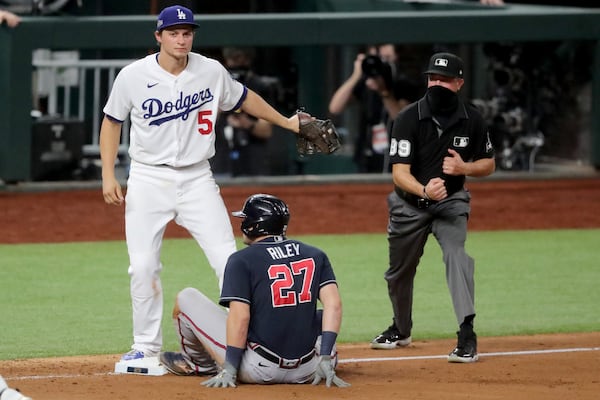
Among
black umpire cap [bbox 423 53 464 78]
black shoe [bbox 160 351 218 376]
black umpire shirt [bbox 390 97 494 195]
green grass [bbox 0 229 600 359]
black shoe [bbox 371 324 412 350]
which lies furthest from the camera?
green grass [bbox 0 229 600 359]

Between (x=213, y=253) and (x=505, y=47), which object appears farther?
(x=505, y=47)

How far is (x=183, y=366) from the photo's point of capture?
Answer: 264 inches

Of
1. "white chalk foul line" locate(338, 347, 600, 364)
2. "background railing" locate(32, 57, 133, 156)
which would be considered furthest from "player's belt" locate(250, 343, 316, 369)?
"background railing" locate(32, 57, 133, 156)

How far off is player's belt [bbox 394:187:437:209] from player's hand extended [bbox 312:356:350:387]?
1.55 metres

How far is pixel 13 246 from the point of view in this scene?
11875 mm

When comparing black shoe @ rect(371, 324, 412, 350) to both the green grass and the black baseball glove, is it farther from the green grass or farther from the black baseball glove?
the black baseball glove

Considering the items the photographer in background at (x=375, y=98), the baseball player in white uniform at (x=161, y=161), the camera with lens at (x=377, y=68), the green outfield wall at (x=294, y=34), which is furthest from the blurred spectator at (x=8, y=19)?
the baseball player in white uniform at (x=161, y=161)

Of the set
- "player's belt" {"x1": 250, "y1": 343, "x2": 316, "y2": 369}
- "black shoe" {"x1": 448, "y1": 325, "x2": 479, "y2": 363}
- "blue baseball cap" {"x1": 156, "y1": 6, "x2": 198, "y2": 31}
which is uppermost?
"blue baseball cap" {"x1": 156, "y1": 6, "x2": 198, "y2": 31}

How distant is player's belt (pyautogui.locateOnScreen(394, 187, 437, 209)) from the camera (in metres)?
7.51

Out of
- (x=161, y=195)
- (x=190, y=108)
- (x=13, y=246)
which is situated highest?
(x=190, y=108)

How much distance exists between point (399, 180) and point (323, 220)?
5713 millimetres

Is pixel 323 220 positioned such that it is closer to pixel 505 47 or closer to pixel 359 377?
pixel 505 47

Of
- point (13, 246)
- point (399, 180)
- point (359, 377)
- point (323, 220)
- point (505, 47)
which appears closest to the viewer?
point (359, 377)

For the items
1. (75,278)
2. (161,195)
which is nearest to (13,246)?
(75,278)
